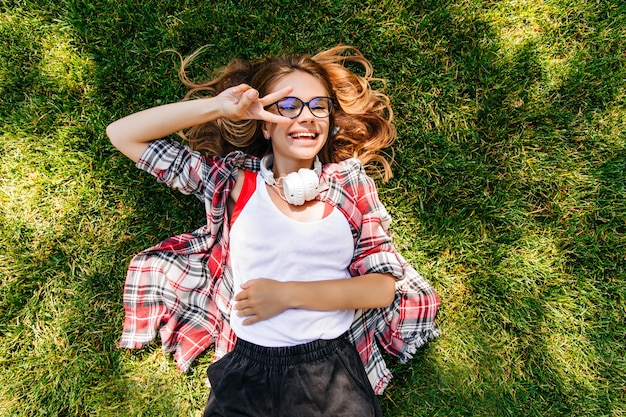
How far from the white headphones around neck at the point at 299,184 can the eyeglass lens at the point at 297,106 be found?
0.34m

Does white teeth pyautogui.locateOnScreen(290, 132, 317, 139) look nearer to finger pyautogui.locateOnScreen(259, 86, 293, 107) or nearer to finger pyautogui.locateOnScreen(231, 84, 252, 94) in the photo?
finger pyautogui.locateOnScreen(259, 86, 293, 107)

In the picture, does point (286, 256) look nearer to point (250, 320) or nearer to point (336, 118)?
point (250, 320)

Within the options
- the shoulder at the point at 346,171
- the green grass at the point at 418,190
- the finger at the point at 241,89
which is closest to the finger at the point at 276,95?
the finger at the point at 241,89

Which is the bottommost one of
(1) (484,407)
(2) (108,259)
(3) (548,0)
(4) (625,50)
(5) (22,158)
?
(1) (484,407)

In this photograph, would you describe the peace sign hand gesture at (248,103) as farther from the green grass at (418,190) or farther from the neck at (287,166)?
the green grass at (418,190)

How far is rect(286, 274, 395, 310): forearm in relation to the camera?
8.81ft

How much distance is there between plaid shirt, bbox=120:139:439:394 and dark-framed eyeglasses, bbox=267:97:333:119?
454 mm

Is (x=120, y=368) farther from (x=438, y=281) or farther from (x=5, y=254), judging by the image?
(x=438, y=281)

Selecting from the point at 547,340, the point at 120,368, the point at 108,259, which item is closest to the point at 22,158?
the point at 108,259

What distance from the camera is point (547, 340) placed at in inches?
125

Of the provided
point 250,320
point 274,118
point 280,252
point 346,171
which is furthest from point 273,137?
point 250,320

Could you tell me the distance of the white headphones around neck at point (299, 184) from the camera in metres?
2.69

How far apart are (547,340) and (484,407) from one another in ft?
2.05

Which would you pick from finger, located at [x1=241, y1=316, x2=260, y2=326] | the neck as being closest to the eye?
the neck
